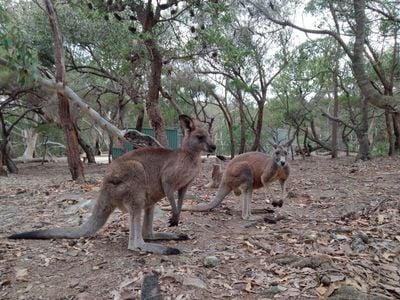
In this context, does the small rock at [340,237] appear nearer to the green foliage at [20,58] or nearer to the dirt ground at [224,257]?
the dirt ground at [224,257]

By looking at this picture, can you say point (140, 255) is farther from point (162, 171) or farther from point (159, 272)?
point (162, 171)

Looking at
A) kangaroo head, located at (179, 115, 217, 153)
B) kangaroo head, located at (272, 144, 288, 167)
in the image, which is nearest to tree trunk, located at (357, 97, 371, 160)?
kangaroo head, located at (272, 144, 288, 167)

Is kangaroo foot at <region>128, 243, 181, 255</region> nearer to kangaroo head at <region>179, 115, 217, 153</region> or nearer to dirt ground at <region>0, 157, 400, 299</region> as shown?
dirt ground at <region>0, 157, 400, 299</region>

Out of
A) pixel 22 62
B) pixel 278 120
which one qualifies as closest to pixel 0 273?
pixel 22 62

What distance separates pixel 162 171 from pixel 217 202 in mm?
2163

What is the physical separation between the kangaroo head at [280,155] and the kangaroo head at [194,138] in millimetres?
2176

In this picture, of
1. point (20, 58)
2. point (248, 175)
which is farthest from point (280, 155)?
point (20, 58)

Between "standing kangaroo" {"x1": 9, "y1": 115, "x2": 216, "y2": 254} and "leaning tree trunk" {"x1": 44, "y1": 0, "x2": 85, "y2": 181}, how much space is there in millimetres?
3899

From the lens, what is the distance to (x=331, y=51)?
53.4 ft

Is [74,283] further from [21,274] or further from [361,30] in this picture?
[361,30]

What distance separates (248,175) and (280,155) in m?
0.80

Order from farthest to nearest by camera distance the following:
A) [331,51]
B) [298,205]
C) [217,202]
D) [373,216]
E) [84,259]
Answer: [331,51]
[298,205]
[217,202]
[373,216]
[84,259]

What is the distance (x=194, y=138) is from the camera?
4531 mm

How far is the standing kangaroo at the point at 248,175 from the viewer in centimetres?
603
